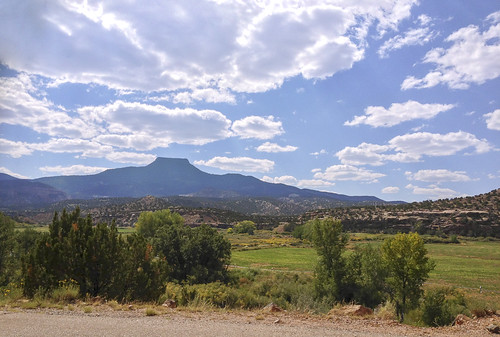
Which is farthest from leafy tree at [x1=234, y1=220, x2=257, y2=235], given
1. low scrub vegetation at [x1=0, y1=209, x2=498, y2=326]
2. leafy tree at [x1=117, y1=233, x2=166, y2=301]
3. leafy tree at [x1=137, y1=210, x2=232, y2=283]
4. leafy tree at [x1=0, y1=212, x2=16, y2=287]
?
leafy tree at [x1=117, y1=233, x2=166, y2=301]

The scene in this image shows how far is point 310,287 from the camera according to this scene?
95.3 ft

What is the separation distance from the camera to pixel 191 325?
32.2ft

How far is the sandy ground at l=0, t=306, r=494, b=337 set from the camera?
8.67m

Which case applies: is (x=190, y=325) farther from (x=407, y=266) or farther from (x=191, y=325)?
(x=407, y=266)

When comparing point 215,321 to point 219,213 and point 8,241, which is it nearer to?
point 8,241

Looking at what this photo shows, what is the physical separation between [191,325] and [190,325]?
0.11 feet

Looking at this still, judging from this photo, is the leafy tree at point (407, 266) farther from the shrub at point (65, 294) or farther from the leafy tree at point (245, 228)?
Result: the leafy tree at point (245, 228)

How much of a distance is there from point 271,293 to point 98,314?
17995mm

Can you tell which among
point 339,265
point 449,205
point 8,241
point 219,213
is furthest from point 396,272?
point 219,213

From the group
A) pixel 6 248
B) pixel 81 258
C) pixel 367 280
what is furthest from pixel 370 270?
pixel 6 248

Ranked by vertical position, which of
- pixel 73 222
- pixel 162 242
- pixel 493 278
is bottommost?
pixel 493 278

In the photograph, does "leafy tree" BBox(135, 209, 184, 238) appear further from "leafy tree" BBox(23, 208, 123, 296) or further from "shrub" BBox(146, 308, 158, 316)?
"shrub" BBox(146, 308, 158, 316)

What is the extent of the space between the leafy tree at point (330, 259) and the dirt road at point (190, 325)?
15359 millimetres

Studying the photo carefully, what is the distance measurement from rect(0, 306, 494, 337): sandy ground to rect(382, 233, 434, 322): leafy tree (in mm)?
7960
